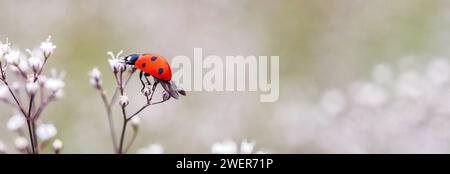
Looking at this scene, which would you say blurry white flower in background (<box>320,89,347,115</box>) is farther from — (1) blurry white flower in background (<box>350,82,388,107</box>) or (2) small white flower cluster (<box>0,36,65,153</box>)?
(2) small white flower cluster (<box>0,36,65,153</box>)

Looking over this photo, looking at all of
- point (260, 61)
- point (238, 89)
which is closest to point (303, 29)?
point (260, 61)

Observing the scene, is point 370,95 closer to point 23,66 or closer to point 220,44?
point 220,44

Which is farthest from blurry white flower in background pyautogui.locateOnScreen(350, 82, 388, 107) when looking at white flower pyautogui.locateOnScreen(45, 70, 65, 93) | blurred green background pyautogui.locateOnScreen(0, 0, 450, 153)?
white flower pyautogui.locateOnScreen(45, 70, 65, 93)

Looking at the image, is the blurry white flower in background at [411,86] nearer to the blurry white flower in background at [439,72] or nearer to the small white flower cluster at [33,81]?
the blurry white flower in background at [439,72]

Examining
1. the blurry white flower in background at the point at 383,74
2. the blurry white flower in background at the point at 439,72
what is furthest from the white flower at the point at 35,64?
the blurry white flower in background at the point at 383,74

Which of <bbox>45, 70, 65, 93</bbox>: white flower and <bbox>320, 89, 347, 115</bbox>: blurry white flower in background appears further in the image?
<bbox>320, 89, 347, 115</bbox>: blurry white flower in background

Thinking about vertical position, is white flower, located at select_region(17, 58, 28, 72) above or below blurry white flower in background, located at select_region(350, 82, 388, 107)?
below
